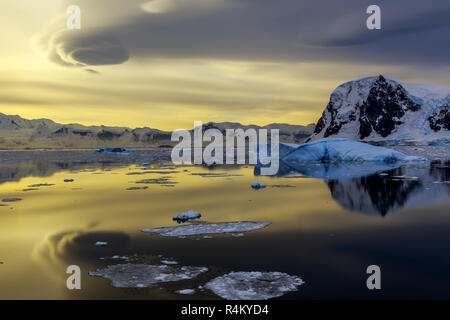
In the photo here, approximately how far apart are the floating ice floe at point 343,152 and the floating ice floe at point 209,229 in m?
31.1

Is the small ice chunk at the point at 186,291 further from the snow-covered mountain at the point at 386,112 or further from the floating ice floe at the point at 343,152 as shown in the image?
the snow-covered mountain at the point at 386,112

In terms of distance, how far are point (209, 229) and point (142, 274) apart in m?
3.20

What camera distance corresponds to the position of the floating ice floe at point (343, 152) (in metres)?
38.3

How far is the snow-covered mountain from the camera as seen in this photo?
96938 mm

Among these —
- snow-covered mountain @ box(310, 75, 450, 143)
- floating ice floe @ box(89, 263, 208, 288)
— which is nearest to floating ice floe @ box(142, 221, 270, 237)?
floating ice floe @ box(89, 263, 208, 288)

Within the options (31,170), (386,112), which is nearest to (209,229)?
(31,170)

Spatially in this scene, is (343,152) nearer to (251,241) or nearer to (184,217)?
(184,217)

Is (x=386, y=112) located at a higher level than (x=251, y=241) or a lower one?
higher

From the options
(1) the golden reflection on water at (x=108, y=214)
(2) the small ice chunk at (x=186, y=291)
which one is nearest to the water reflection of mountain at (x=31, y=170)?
(1) the golden reflection on water at (x=108, y=214)

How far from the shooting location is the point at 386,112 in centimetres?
11394
